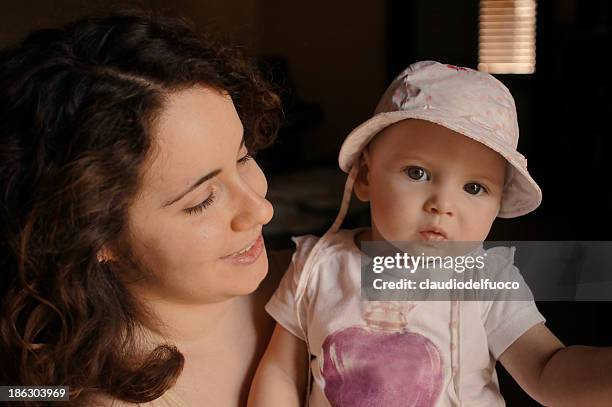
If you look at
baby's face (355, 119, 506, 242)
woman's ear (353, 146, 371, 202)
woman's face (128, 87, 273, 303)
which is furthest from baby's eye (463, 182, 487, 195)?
woman's face (128, 87, 273, 303)

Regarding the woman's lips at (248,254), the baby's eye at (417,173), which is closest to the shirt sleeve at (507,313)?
the baby's eye at (417,173)

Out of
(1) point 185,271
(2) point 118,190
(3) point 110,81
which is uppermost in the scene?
(3) point 110,81

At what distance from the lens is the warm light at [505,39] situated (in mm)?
983

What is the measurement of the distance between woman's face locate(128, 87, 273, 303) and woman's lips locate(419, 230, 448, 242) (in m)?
0.19

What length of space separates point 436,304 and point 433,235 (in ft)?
0.31

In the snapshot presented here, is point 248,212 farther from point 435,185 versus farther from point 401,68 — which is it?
point 401,68

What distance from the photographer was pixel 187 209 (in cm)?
73

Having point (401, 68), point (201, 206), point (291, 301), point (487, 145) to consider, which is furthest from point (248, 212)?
point (401, 68)

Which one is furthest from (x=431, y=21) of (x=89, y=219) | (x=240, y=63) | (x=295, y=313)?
(x=89, y=219)

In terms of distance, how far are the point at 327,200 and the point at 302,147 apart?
103 mm

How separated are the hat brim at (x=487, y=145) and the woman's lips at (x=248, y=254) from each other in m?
0.16

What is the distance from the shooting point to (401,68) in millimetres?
1077

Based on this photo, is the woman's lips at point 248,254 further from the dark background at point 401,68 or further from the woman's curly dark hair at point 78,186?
the dark background at point 401,68

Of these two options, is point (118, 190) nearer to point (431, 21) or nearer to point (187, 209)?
point (187, 209)
